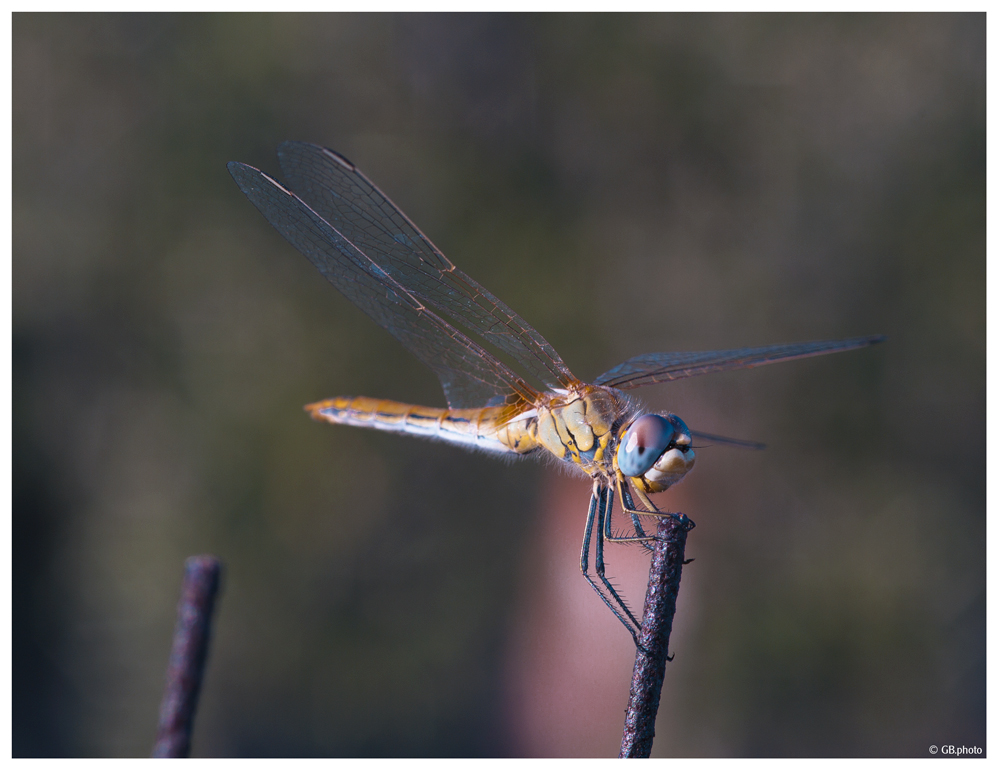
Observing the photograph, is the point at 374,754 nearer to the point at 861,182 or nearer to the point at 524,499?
the point at 524,499

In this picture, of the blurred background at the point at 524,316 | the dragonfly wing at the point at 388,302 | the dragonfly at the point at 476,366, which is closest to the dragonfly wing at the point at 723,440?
the dragonfly at the point at 476,366

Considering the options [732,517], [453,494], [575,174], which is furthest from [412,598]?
[575,174]

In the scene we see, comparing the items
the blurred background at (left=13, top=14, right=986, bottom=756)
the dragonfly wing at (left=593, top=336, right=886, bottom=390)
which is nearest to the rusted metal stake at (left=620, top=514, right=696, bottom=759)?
the dragonfly wing at (left=593, top=336, right=886, bottom=390)

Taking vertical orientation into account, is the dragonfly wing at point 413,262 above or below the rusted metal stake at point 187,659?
above

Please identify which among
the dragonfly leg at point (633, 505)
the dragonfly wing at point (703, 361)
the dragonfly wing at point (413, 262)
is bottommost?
the dragonfly leg at point (633, 505)

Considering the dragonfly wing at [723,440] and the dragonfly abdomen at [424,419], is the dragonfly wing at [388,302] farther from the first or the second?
the dragonfly wing at [723,440]

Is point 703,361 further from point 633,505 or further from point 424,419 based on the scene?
point 424,419
